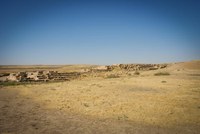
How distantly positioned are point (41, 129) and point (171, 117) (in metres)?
6.44

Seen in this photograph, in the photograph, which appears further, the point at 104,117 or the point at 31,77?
the point at 31,77

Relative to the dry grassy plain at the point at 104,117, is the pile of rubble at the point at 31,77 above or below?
above

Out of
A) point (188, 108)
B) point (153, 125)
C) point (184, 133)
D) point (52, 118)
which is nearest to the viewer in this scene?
point (184, 133)

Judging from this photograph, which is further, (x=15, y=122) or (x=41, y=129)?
(x=15, y=122)

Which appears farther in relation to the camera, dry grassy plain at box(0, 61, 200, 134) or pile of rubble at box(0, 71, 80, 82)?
pile of rubble at box(0, 71, 80, 82)

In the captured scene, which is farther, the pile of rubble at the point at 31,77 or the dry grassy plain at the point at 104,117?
the pile of rubble at the point at 31,77

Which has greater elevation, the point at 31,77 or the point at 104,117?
the point at 31,77

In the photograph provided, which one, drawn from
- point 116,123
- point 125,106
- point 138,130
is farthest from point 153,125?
point 125,106

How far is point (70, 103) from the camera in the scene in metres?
14.0

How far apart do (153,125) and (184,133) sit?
141cm

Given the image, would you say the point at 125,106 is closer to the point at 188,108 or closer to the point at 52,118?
the point at 188,108

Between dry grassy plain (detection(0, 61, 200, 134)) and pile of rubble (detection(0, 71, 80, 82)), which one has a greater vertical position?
pile of rubble (detection(0, 71, 80, 82))

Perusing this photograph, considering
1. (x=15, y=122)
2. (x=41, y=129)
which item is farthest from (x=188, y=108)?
(x=15, y=122)

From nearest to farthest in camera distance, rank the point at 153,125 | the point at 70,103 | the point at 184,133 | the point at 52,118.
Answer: the point at 184,133 → the point at 153,125 → the point at 52,118 → the point at 70,103
